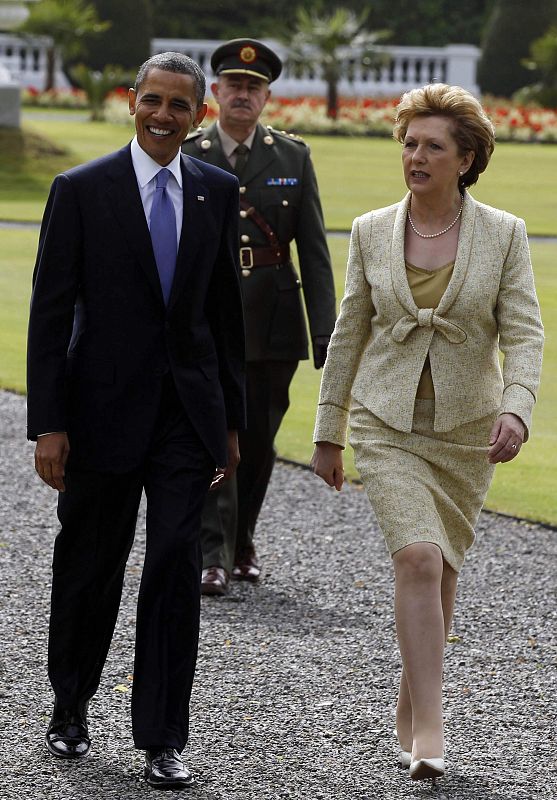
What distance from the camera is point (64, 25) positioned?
35062mm

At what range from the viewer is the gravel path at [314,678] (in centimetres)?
389

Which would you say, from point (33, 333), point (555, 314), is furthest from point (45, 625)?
point (555, 314)

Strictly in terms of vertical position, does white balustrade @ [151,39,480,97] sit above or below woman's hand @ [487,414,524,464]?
below

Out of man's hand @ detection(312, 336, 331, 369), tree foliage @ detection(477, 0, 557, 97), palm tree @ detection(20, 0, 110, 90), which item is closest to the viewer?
man's hand @ detection(312, 336, 331, 369)

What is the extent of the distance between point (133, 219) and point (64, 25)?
3244 cm

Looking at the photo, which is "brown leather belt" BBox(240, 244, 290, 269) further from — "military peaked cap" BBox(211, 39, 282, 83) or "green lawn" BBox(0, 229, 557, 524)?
"green lawn" BBox(0, 229, 557, 524)

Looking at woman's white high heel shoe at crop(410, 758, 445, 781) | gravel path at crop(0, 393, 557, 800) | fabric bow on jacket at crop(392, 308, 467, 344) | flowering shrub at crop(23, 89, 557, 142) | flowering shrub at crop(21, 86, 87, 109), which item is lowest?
flowering shrub at crop(21, 86, 87, 109)

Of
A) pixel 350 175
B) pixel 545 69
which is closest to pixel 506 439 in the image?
pixel 350 175

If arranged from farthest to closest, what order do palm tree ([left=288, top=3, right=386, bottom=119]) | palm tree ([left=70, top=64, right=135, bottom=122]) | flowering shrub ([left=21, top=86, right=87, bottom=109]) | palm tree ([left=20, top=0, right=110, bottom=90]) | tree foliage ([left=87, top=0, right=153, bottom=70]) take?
tree foliage ([left=87, top=0, right=153, bottom=70])
flowering shrub ([left=21, top=86, right=87, bottom=109])
palm tree ([left=20, top=0, right=110, bottom=90])
palm tree ([left=288, top=3, right=386, bottom=119])
palm tree ([left=70, top=64, right=135, bottom=122])

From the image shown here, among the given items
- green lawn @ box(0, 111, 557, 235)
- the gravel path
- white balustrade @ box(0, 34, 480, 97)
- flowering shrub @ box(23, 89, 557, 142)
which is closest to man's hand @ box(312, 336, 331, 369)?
the gravel path

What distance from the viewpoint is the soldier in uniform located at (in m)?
5.84

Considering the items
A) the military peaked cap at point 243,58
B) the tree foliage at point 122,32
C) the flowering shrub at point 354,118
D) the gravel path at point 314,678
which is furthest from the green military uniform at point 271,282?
the tree foliage at point 122,32

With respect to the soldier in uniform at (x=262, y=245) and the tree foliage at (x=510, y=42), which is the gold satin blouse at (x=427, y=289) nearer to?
the soldier in uniform at (x=262, y=245)

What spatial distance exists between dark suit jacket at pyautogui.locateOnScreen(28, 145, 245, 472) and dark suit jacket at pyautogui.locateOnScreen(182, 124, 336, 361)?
70.6 inches
